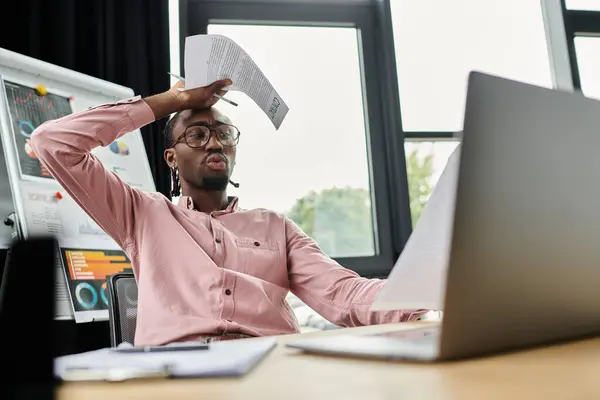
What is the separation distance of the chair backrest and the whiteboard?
1.52ft

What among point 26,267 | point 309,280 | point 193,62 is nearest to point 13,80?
point 193,62

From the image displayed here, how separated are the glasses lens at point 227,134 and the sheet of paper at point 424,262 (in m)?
0.97

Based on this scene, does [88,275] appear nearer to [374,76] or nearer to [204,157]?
[204,157]

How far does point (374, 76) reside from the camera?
2848mm

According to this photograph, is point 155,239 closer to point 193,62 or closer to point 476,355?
point 193,62

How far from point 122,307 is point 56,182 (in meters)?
0.82

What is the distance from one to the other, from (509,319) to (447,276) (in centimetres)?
11

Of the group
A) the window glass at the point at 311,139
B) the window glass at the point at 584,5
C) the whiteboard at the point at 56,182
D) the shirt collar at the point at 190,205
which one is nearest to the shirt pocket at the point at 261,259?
the shirt collar at the point at 190,205

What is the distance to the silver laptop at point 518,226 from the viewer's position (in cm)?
38

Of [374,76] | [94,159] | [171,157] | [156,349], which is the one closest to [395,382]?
[156,349]

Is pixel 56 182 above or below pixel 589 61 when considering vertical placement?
A: below

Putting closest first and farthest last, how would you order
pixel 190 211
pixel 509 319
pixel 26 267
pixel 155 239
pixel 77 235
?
pixel 26 267 < pixel 509 319 < pixel 155 239 < pixel 190 211 < pixel 77 235

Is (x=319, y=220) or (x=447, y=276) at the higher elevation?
(x=319, y=220)

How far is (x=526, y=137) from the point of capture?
1.37 feet
